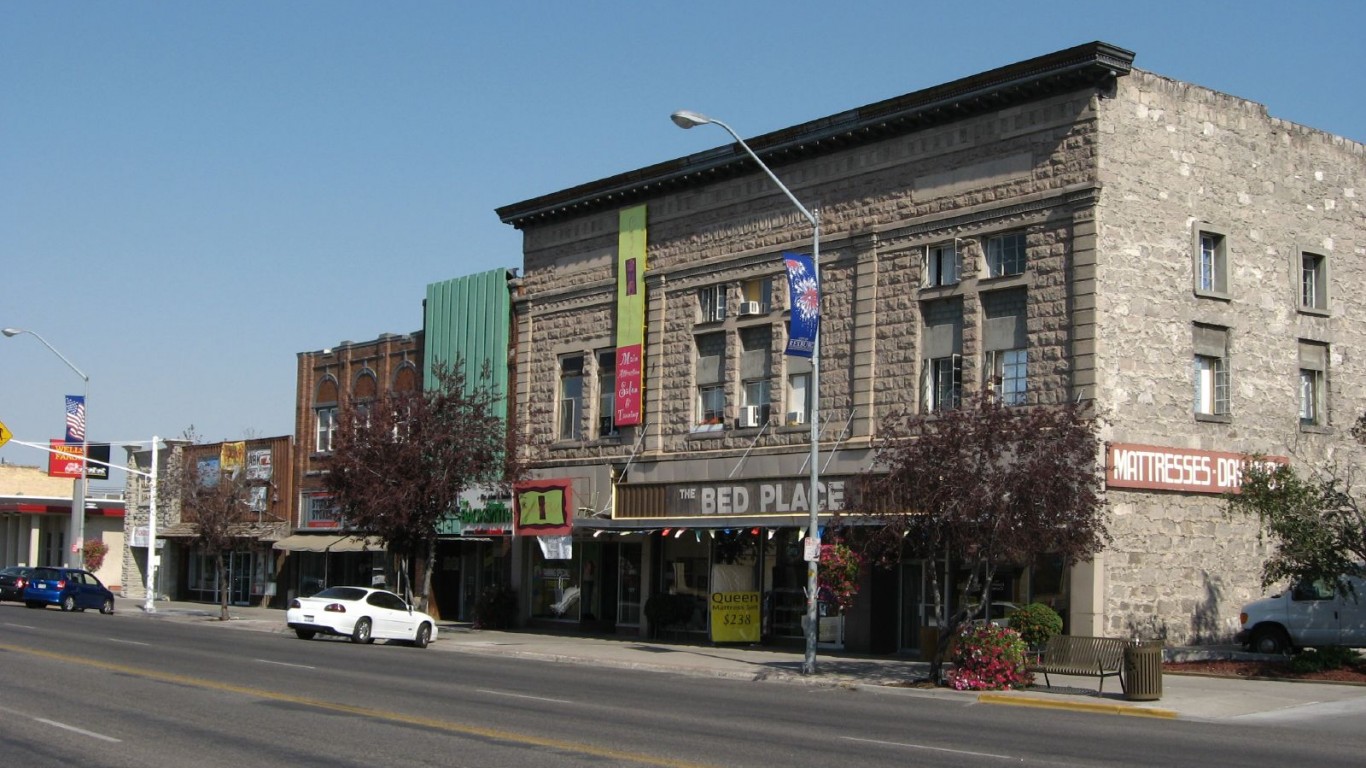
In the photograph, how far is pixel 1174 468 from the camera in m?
29.2

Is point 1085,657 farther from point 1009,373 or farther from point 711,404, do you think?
point 711,404

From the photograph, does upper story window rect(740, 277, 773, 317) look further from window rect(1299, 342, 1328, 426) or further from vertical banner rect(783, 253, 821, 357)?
window rect(1299, 342, 1328, 426)

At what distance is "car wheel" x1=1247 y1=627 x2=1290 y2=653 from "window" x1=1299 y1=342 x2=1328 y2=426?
5.56 meters

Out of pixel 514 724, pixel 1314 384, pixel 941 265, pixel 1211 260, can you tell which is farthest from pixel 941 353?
pixel 514 724

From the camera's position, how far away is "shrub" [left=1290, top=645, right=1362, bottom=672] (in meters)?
26.0

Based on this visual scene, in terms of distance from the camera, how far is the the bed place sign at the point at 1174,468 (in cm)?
2816

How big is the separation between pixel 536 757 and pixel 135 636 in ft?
76.6

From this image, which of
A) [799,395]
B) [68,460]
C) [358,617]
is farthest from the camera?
[68,460]

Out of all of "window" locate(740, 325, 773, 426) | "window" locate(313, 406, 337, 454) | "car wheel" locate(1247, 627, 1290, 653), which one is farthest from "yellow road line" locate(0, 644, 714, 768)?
"window" locate(313, 406, 337, 454)

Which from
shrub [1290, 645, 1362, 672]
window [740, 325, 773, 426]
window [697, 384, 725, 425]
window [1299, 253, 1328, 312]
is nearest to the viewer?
shrub [1290, 645, 1362, 672]

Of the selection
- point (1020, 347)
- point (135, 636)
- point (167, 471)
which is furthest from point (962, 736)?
point (167, 471)

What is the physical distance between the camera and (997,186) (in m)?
30.7

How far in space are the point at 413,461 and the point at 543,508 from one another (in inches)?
152

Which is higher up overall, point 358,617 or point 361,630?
point 358,617
